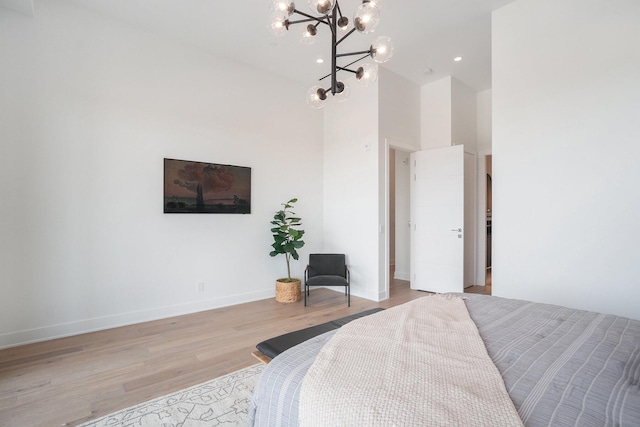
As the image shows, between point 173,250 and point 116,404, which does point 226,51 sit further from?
point 116,404

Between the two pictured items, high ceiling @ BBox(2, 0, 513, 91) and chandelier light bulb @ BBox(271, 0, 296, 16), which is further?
high ceiling @ BBox(2, 0, 513, 91)

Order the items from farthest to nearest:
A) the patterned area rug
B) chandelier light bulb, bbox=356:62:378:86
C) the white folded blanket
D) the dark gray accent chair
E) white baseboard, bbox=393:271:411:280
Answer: white baseboard, bbox=393:271:411:280 → the dark gray accent chair → chandelier light bulb, bbox=356:62:378:86 → the patterned area rug → the white folded blanket

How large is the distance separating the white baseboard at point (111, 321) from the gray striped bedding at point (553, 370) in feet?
9.33

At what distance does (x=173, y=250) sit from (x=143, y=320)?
0.84m

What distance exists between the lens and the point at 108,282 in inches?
127

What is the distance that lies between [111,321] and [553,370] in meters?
Result: 3.81

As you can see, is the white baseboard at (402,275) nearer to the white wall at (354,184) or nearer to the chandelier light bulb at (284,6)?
the white wall at (354,184)

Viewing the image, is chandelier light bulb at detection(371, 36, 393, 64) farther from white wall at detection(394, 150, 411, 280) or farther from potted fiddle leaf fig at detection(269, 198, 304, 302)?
white wall at detection(394, 150, 411, 280)

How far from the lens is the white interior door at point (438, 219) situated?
4500 mm

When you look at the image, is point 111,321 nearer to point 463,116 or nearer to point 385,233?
point 385,233

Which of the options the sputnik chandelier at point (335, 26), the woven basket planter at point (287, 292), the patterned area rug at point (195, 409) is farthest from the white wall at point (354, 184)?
the patterned area rug at point (195, 409)

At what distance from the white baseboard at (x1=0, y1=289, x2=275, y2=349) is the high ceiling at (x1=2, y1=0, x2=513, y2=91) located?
9.91 feet

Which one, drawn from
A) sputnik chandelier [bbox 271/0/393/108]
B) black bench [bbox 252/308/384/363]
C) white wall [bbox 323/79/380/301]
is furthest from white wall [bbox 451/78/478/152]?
black bench [bbox 252/308/384/363]

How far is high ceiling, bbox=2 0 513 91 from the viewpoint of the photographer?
121 inches
